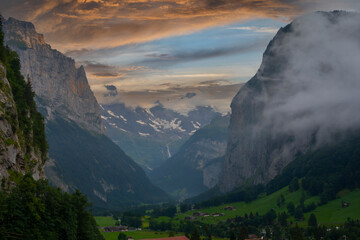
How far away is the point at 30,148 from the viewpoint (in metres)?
122

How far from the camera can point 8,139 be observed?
9900 centimetres

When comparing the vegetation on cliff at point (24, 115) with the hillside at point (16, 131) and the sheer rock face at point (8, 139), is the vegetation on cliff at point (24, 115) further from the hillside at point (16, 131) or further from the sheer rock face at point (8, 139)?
the sheer rock face at point (8, 139)

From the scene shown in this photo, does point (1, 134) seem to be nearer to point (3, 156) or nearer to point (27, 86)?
point (3, 156)

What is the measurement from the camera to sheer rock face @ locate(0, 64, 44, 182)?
96.0m

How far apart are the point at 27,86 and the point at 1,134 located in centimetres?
5198

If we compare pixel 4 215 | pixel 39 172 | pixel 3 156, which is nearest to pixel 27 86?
pixel 39 172

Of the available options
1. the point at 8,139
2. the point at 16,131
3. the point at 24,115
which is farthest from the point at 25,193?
the point at 24,115

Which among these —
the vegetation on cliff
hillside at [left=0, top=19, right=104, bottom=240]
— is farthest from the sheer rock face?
the vegetation on cliff

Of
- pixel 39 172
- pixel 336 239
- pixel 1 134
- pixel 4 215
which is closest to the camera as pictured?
pixel 4 215

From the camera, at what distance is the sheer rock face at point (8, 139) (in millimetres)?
96000

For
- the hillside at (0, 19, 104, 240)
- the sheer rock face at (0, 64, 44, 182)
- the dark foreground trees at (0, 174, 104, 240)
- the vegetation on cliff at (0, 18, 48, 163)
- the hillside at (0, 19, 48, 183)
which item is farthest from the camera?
the vegetation on cliff at (0, 18, 48, 163)

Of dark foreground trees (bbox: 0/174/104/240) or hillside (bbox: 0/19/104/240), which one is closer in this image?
dark foreground trees (bbox: 0/174/104/240)

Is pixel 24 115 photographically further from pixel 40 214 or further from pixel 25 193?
pixel 25 193

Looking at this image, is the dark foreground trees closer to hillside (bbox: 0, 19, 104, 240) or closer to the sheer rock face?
hillside (bbox: 0, 19, 104, 240)
